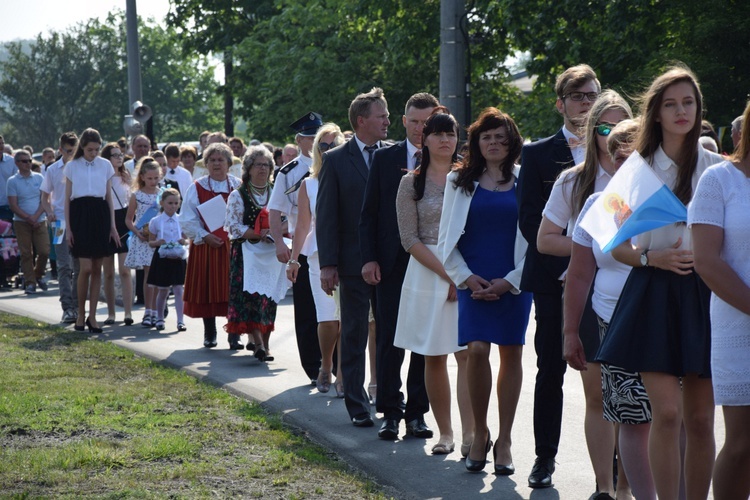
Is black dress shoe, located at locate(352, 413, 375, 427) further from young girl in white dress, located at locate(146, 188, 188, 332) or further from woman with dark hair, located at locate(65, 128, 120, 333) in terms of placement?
woman with dark hair, located at locate(65, 128, 120, 333)

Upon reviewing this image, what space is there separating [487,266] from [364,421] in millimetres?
1771

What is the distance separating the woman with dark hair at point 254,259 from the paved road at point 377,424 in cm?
34

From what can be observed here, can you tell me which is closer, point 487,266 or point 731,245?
point 731,245

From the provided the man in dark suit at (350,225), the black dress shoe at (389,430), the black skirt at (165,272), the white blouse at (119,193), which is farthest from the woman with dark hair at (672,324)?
the white blouse at (119,193)

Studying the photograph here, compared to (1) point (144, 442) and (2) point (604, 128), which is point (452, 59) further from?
(2) point (604, 128)

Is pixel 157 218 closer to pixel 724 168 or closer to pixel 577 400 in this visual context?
pixel 577 400

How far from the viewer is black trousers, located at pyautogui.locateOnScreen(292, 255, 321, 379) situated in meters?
9.85

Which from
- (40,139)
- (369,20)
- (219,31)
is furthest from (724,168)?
(40,139)

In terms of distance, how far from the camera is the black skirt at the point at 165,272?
525 inches

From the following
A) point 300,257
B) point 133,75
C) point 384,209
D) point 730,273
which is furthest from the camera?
point 133,75

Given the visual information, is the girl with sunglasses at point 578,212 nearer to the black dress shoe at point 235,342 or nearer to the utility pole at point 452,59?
the black dress shoe at point 235,342

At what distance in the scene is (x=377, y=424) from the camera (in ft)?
26.5

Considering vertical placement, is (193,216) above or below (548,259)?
above

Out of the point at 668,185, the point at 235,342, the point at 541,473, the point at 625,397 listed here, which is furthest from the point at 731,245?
the point at 235,342
